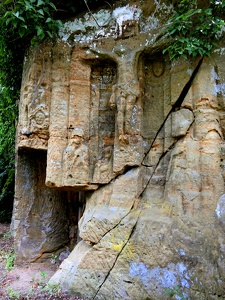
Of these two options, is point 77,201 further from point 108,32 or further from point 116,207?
point 108,32

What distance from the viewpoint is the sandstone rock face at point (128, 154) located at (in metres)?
3.82

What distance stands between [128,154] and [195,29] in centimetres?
206

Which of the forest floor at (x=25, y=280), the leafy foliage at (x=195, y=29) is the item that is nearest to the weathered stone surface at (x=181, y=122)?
the leafy foliage at (x=195, y=29)

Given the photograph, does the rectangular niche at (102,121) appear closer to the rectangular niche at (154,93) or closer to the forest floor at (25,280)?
the rectangular niche at (154,93)

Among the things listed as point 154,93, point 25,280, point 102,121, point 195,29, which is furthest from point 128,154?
point 25,280

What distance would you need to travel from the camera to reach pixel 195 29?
420 centimetres

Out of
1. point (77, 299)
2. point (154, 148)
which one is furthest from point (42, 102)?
point (77, 299)

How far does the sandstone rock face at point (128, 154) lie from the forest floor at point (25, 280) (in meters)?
0.21

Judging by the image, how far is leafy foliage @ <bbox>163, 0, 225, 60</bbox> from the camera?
4043mm

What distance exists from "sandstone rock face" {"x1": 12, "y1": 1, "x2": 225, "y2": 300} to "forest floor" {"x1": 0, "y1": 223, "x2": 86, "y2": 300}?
212mm

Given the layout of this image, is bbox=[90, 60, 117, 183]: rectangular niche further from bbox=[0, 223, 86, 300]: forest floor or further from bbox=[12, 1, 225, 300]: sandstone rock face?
bbox=[0, 223, 86, 300]: forest floor

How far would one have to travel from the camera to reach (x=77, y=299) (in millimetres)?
3891

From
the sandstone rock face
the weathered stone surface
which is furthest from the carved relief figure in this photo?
the weathered stone surface

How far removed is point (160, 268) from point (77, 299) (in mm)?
1182
